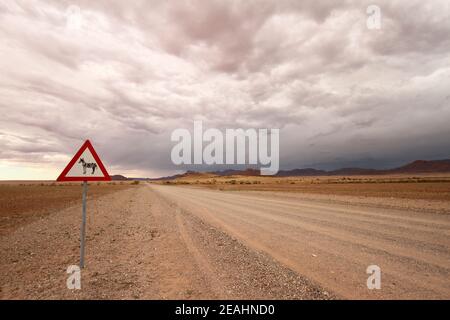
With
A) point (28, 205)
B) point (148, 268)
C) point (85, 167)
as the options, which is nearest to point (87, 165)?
point (85, 167)

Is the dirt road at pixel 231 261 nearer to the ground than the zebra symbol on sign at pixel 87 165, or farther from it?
nearer to the ground

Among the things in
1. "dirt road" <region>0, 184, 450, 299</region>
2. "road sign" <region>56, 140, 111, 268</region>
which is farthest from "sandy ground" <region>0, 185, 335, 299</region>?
"road sign" <region>56, 140, 111, 268</region>

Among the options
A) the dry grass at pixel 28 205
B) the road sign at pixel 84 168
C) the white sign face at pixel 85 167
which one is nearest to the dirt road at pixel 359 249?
the road sign at pixel 84 168

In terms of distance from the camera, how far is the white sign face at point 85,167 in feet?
17.0

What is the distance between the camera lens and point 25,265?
5688 millimetres

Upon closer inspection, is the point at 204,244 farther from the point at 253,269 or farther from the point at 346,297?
the point at 346,297

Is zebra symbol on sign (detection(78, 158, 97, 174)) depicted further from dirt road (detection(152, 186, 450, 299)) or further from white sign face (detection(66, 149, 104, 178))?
dirt road (detection(152, 186, 450, 299))

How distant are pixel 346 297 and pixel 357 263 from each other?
1.90 meters

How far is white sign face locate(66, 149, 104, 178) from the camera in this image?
17.0ft

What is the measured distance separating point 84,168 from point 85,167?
0.09 feet

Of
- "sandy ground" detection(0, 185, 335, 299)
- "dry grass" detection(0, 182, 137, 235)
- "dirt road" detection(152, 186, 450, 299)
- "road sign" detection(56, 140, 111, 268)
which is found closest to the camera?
"sandy ground" detection(0, 185, 335, 299)

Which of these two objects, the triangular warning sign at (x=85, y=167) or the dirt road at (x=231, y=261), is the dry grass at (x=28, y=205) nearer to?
the dirt road at (x=231, y=261)
